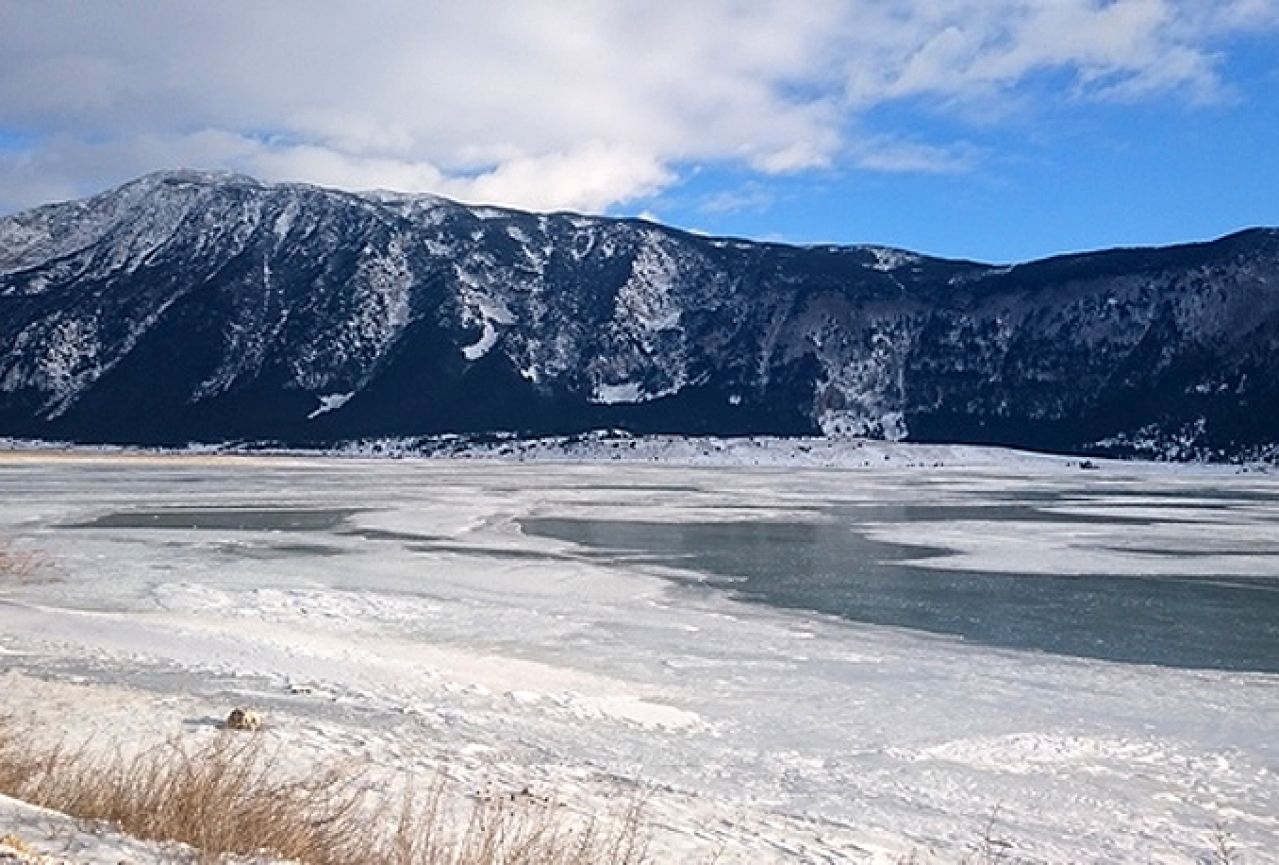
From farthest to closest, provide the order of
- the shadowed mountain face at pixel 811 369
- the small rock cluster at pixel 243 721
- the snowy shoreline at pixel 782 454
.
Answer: the shadowed mountain face at pixel 811 369
the snowy shoreline at pixel 782 454
the small rock cluster at pixel 243 721

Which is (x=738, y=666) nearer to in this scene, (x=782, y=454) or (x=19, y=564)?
(x=19, y=564)

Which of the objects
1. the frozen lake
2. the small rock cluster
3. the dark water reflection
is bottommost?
the dark water reflection

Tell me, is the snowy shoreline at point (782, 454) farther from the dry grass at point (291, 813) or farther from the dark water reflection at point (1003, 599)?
the dry grass at point (291, 813)

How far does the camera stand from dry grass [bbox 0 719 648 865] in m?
5.93

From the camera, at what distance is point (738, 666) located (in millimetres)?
14453

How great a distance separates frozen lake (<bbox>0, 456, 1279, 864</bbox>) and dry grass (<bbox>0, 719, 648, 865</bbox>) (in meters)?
0.62

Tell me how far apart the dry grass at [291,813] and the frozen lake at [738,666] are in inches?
24.4

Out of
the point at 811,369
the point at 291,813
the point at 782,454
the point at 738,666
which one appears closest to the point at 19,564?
the point at 738,666

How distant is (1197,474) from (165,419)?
151 metres

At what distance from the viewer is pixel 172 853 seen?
5172 mm

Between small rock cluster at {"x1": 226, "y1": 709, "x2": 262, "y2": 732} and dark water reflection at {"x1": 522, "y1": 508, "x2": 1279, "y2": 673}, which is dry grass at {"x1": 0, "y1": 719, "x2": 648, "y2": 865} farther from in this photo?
dark water reflection at {"x1": 522, "y1": 508, "x2": 1279, "y2": 673}

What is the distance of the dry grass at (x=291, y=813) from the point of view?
19.4 feet

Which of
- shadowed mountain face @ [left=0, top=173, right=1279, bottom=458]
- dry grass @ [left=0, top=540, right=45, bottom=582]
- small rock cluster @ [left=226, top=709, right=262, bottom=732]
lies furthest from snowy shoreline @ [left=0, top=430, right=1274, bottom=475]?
small rock cluster @ [left=226, top=709, right=262, bottom=732]

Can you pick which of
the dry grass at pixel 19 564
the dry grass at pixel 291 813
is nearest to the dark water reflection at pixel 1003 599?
the dry grass at pixel 291 813
